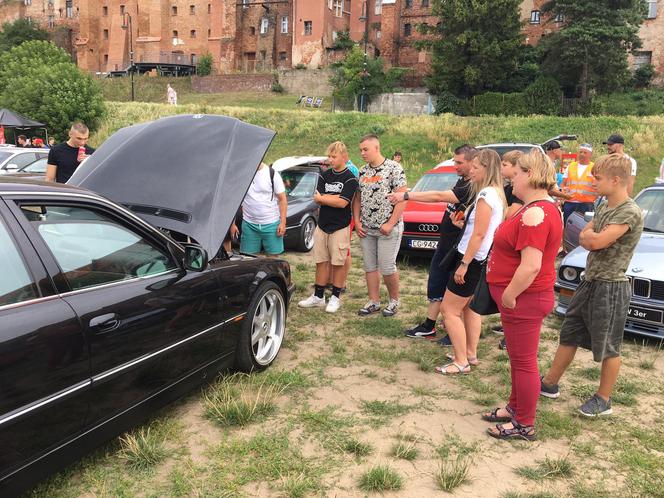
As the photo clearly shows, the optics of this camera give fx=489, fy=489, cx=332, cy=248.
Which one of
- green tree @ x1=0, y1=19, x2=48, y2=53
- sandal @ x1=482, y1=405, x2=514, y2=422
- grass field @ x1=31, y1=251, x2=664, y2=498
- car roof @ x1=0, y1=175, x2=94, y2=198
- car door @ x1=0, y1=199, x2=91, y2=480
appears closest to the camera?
car door @ x1=0, y1=199, x2=91, y2=480

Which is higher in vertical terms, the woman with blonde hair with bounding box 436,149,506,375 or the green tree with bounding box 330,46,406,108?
the green tree with bounding box 330,46,406,108

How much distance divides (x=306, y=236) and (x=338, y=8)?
54.1 m

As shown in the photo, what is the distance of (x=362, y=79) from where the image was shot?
41406mm

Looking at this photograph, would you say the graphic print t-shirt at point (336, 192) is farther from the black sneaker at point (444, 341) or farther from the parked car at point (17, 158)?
the parked car at point (17, 158)

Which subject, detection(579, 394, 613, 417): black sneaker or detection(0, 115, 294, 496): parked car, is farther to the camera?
detection(579, 394, 613, 417): black sneaker

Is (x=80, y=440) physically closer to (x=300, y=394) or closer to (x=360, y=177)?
(x=300, y=394)

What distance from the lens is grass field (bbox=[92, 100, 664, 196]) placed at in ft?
66.1

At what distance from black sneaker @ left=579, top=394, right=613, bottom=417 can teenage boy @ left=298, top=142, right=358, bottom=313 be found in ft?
9.28

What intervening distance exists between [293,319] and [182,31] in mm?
65181

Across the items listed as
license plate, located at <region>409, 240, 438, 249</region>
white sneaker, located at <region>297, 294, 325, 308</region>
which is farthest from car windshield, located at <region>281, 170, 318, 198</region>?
→ white sneaker, located at <region>297, 294, 325, 308</region>

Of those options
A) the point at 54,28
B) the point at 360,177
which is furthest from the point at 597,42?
the point at 54,28

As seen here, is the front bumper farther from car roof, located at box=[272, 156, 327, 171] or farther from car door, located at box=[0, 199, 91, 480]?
car roof, located at box=[272, 156, 327, 171]

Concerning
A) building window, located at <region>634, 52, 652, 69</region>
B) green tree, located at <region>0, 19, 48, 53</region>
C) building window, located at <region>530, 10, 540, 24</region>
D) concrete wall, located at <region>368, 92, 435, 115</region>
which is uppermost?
green tree, located at <region>0, 19, 48, 53</region>

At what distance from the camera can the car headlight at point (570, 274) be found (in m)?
5.00
